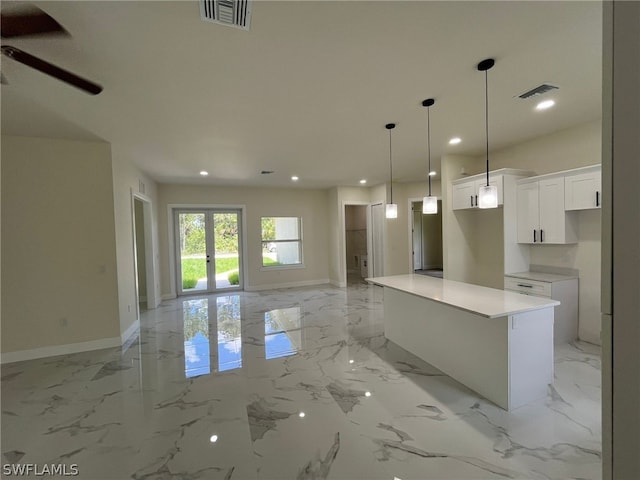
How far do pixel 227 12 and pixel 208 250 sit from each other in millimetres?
6218

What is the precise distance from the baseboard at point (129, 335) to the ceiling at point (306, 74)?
2.60 meters

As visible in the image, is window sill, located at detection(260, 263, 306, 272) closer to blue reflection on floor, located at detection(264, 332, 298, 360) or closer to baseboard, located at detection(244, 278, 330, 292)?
baseboard, located at detection(244, 278, 330, 292)

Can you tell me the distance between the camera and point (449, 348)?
291cm

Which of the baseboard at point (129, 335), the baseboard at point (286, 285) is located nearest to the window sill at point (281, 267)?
the baseboard at point (286, 285)

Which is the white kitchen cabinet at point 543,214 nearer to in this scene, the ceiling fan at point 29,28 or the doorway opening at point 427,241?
the ceiling fan at point 29,28

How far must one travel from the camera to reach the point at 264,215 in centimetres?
754

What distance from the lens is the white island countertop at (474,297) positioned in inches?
89.1

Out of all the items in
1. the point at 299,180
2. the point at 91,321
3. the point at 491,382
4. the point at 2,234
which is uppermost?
the point at 299,180

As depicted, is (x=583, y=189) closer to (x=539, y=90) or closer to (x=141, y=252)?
(x=539, y=90)

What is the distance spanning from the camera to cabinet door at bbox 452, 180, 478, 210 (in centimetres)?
434
